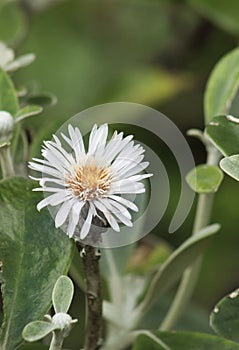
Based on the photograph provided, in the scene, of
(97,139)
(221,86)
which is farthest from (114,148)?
(221,86)

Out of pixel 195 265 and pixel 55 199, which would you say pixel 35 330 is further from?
pixel 195 265

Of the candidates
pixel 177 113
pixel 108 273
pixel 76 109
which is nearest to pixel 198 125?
pixel 177 113

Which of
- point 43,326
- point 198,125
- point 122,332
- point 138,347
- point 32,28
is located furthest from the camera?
point 32,28

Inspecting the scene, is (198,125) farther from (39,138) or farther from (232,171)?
(232,171)

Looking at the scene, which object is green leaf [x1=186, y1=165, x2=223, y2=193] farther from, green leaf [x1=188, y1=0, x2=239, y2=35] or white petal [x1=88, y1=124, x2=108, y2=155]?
green leaf [x1=188, y1=0, x2=239, y2=35]

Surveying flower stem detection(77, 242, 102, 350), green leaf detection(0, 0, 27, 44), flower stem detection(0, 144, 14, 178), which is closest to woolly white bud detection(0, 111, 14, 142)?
flower stem detection(0, 144, 14, 178)

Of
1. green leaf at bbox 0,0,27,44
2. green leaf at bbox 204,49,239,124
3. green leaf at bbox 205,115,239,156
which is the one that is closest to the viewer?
green leaf at bbox 205,115,239,156
